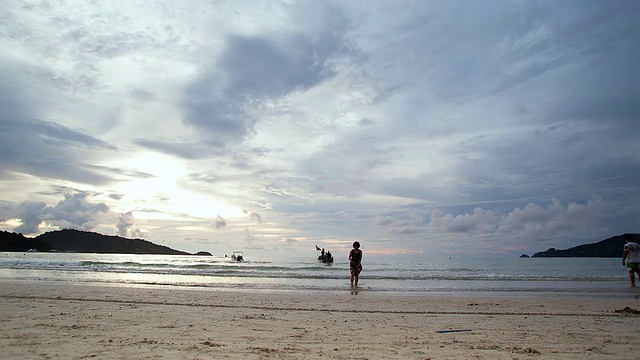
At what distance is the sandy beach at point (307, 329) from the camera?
6.00m

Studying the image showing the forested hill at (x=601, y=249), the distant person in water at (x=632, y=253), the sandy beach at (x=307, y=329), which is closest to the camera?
the sandy beach at (x=307, y=329)

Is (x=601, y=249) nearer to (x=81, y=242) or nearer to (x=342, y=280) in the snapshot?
(x=342, y=280)

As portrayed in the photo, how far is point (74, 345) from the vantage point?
618 centimetres

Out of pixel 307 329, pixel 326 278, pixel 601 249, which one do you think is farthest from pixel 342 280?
pixel 601 249

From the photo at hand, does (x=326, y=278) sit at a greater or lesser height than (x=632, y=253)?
lesser

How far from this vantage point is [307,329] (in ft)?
26.4

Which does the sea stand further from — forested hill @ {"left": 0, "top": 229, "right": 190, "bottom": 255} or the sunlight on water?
forested hill @ {"left": 0, "top": 229, "right": 190, "bottom": 255}

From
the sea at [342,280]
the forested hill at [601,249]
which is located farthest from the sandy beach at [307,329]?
the forested hill at [601,249]

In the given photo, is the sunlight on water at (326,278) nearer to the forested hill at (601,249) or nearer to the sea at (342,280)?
the sea at (342,280)

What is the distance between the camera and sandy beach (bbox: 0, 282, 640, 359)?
6.00 m

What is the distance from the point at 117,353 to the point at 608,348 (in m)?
7.82

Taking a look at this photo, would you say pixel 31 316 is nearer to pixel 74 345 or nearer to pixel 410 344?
pixel 74 345

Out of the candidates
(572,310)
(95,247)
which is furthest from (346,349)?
(95,247)

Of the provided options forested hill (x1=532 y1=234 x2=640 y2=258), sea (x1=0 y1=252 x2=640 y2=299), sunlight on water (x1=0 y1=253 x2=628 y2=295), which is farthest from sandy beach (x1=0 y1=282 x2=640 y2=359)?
forested hill (x1=532 y1=234 x2=640 y2=258)
